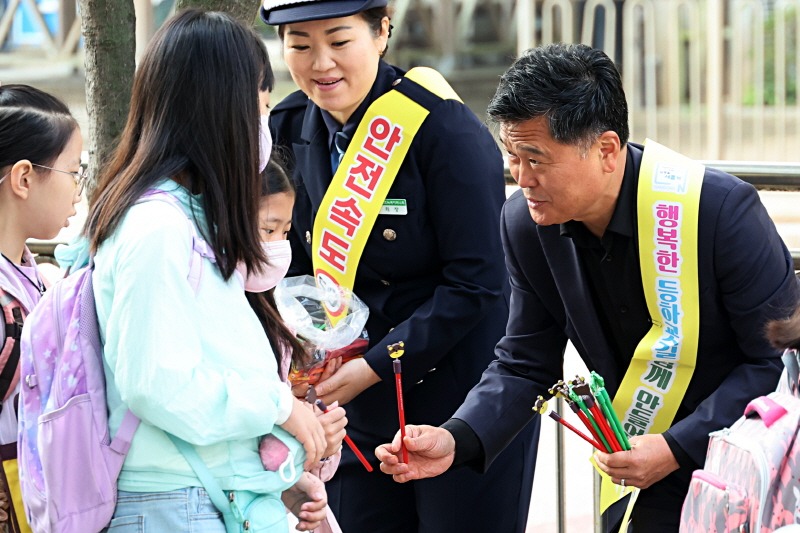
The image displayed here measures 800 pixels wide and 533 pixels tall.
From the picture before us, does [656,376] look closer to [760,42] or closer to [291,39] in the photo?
[291,39]

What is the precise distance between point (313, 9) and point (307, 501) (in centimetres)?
117

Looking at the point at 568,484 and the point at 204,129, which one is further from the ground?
the point at 204,129

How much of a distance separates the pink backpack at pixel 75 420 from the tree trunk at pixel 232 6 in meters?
1.28

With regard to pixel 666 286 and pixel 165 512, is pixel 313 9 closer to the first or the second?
pixel 666 286

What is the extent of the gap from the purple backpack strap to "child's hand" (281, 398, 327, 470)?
0.30 m

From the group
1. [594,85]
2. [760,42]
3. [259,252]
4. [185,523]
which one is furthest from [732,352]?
[760,42]

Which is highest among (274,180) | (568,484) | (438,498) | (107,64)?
(107,64)

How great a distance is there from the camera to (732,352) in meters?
2.43

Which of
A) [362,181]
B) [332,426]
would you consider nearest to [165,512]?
[332,426]

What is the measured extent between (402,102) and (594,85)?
693 mm

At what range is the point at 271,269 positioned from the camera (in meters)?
2.17

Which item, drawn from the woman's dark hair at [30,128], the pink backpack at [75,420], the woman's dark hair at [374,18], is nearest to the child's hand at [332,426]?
the pink backpack at [75,420]

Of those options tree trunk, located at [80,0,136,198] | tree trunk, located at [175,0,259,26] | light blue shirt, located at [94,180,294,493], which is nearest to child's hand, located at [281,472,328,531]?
light blue shirt, located at [94,180,294,493]

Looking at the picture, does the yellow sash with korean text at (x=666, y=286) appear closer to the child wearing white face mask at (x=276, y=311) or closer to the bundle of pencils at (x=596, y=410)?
the bundle of pencils at (x=596, y=410)
